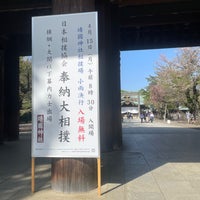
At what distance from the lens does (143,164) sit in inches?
468

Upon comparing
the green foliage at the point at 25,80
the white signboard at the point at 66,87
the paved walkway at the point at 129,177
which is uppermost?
the green foliage at the point at 25,80

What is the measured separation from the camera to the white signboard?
27.0ft

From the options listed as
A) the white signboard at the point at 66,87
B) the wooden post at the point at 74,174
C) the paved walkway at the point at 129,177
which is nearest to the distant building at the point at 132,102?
the paved walkway at the point at 129,177

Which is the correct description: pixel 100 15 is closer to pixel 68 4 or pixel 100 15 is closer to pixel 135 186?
pixel 68 4

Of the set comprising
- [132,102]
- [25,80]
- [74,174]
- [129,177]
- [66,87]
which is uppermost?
[132,102]

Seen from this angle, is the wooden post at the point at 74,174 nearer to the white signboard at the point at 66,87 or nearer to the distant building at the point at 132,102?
the white signboard at the point at 66,87

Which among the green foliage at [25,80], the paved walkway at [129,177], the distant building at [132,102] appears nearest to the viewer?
A: the paved walkway at [129,177]

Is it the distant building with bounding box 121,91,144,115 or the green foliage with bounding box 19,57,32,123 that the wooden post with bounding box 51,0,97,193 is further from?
the distant building with bounding box 121,91,144,115

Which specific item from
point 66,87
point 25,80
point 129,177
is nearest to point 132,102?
point 25,80

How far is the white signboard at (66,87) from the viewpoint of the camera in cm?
822

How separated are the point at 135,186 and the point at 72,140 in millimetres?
1791

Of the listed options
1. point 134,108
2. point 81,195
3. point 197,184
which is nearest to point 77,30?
point 81,195

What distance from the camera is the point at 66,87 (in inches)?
328

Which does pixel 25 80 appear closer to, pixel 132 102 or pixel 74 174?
pixel 74 174
